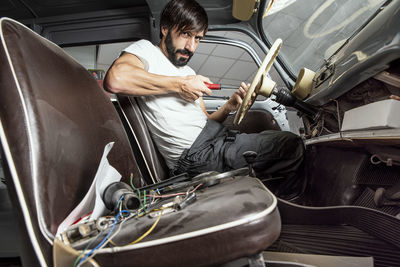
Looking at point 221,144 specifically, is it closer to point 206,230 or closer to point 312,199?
point 312,199

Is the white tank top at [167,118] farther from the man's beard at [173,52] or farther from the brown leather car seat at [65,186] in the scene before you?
the brown leather car seat at [65,186]

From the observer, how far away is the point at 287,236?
2.29ft

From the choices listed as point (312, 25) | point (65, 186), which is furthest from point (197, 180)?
point (312, 25)

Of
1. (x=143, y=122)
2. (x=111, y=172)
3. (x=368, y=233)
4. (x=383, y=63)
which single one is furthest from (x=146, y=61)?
(x=368, y=233)

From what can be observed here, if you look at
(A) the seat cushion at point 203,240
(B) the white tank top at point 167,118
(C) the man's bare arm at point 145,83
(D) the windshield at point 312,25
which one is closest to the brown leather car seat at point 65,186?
(A) the seat cushion at point 203,240

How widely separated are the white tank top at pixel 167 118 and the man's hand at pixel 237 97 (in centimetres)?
22

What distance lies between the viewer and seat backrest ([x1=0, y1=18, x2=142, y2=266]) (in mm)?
421

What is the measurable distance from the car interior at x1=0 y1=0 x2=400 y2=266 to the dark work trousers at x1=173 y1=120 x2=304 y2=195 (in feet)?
0.29

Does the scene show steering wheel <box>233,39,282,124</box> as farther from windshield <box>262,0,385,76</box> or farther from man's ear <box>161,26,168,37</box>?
man's ear <box>161,26,168,37</box>

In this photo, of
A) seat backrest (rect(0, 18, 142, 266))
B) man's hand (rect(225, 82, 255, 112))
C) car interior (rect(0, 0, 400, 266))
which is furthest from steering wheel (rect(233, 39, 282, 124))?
seat backrest (rect(0, 18, 142, 266))

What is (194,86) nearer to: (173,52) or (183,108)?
(183,108)

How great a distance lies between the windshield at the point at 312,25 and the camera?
942 mm

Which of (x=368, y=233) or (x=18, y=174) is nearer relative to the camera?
(x=18, y=174)

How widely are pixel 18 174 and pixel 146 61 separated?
2.60 ft
